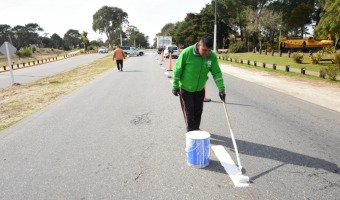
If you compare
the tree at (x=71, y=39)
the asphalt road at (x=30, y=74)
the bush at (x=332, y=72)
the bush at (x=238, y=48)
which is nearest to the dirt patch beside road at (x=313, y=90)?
the bush at (x=332, y=72)

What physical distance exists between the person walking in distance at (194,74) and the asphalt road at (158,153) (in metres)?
0.68

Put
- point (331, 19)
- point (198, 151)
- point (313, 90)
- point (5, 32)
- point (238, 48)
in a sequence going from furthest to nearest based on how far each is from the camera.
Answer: point (5, 32) < point (238, 48) < point (331, 19) < point (313, 90) < point (198, 151)

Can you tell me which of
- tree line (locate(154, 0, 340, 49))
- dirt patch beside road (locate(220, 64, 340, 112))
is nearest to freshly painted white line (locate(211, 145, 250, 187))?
dirt patch beside road (locate(220, 64, 340, 112))

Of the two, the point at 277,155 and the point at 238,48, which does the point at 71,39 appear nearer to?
the point at 238,48

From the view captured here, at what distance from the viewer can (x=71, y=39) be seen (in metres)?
122

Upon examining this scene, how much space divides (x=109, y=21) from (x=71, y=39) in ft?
77.9

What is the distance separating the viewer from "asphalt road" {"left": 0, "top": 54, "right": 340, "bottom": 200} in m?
3.34

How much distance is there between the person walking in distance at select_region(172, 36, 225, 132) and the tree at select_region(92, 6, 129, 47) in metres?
107

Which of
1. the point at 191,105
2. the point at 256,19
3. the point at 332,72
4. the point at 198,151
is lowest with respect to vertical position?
the point at 198,151

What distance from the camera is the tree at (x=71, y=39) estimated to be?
397 ft

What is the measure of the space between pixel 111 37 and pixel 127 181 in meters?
116

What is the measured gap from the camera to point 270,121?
6.35 metres

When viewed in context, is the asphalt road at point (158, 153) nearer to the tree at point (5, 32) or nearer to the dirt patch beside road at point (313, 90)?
the dirt patch beside road at point (313, 90)

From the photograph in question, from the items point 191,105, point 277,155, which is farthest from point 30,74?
point 277,155
